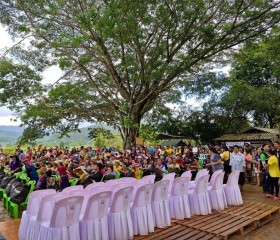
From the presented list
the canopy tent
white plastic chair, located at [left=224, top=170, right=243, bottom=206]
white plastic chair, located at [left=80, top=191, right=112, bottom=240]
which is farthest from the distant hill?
white plastic chair, located at [left=80, top=191, right=112, bottom=240]

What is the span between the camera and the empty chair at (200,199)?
19.7 ft

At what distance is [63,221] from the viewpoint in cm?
388

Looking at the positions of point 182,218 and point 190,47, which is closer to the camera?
point 182,218

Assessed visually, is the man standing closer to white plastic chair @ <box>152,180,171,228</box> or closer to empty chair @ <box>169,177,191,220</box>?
empty chair @ <box>169,177,191,220</box>

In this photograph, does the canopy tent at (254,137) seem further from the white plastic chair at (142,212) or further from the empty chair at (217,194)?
the white plastic chair at (142,212)

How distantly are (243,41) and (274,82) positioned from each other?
514 inches

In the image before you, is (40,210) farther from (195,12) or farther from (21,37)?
(21,37)

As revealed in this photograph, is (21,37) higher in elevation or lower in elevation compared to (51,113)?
higher

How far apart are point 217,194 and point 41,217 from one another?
Result: 161 inches

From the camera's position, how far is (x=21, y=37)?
630 inches

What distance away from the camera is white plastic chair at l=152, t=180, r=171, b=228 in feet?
17.0

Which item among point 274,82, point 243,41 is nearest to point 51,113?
point 243,41

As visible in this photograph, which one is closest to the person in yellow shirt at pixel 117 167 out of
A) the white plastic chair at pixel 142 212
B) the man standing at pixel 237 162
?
the man standing at pixel 237 162

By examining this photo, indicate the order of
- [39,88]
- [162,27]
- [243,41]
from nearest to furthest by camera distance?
[162,27], [243,41], [39,88]
